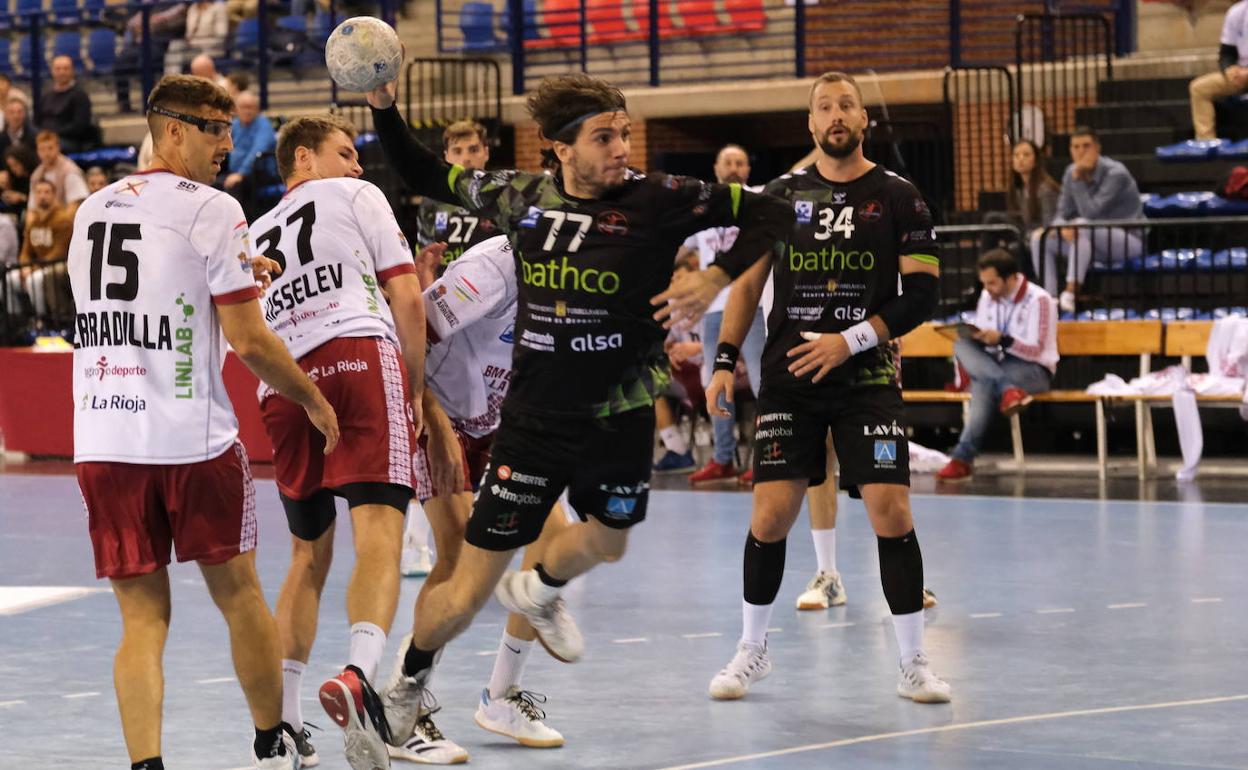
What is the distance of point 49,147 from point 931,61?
30.3 ft

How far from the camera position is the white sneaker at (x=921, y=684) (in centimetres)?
652

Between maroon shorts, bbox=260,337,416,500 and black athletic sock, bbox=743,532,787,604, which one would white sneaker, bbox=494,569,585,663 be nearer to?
maroon shorts, bbox=260,337,416,500

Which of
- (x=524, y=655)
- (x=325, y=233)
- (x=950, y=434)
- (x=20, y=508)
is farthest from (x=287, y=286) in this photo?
(x=950, y=434)

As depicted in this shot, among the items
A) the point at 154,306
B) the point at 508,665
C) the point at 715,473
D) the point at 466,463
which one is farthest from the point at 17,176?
the point at 154,306

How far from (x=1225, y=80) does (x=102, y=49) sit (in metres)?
15.3

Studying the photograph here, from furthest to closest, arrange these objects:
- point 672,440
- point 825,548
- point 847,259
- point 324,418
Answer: point 672,440 → point 825,548 → point 847,259 → point 324,418

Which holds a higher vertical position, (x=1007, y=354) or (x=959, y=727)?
(x=1007, y=354)

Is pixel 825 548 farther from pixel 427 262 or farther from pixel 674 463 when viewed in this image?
pixel 674 463

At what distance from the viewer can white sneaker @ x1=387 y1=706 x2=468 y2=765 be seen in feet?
19.1

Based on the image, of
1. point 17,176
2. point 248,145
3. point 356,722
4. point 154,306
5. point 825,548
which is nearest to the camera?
point 154,306

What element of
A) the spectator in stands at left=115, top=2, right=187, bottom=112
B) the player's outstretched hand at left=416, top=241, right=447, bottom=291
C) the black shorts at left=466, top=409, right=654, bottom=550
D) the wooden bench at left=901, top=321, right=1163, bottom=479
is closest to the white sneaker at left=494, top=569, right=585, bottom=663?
the black shorts at left=466, top=409, right=654, bottom=550

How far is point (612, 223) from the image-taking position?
18.3 feet

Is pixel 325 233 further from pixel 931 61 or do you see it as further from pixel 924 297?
pixel 931 61

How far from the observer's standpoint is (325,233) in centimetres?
595
